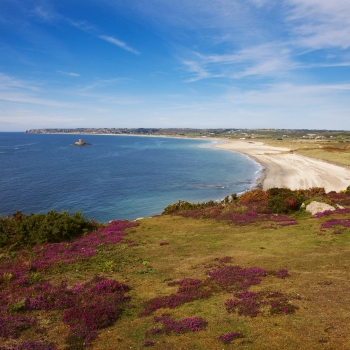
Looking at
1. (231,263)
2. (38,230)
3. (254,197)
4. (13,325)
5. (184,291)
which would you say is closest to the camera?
(13,325)

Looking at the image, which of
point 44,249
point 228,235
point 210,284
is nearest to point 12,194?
point 44,249

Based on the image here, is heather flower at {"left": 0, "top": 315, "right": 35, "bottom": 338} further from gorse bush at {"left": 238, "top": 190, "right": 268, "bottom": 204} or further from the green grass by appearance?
gorse bush at {"left": 238, "top": 190, "right": 268, "bottom": 204}

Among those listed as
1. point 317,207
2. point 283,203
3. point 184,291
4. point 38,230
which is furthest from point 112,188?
point 184,291

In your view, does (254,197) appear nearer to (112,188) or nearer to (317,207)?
(317,207)

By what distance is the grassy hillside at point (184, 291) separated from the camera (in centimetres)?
1086

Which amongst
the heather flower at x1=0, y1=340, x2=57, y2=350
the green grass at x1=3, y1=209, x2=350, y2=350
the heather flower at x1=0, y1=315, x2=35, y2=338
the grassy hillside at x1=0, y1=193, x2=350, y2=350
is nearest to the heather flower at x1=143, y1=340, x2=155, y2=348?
the grassy hillside at x1=0, y1=193, x2=350, y2=350

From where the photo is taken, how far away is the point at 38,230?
26.0m

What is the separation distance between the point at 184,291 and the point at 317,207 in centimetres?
2274

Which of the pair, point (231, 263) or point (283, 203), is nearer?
point (231, 263)

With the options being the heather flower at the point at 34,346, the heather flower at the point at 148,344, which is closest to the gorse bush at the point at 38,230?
the heather flower at the point at 34,346

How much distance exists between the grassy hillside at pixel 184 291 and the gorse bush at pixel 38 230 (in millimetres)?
1263

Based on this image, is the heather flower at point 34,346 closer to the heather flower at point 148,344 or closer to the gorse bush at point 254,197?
the heather flower at point 148,344

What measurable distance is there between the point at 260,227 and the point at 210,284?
45.9ft

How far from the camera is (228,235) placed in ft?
86.0
